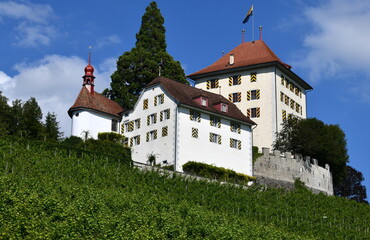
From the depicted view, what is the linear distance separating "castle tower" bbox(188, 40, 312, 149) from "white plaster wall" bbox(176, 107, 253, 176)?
7308 mm

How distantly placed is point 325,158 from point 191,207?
3099 centimetres

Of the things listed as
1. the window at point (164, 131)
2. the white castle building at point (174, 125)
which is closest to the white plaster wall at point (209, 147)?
the white castle building at point (174, 125)

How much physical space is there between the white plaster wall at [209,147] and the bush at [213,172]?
0.76m

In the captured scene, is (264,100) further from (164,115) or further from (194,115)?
(164,115)

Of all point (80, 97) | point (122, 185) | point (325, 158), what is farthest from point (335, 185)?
point (122, 185)

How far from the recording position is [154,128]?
6031 cm

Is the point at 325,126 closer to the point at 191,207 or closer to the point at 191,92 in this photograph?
the point at 191,92

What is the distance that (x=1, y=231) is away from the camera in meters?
26.2

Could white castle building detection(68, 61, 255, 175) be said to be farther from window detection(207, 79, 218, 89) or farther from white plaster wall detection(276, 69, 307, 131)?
window detection(207, 79, 218, 89)

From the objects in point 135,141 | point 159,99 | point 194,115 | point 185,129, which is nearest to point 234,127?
point 194,115

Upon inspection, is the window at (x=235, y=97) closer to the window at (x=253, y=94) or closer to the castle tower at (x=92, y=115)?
the window at (x=253, y=94)

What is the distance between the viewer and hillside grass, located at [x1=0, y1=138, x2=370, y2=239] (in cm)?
2978

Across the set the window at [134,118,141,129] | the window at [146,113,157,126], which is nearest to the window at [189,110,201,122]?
the window at [146,113,157,126]

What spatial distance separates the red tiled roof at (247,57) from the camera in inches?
2927
